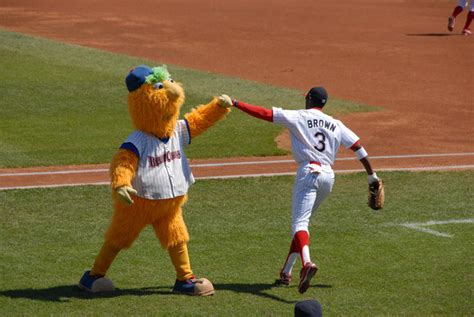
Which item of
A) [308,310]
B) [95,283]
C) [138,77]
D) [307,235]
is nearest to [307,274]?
[307,235]

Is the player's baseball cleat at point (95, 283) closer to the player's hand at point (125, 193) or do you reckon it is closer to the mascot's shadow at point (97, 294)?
the mascot's shadow at point (97, 294)

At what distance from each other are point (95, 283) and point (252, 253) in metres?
2.23

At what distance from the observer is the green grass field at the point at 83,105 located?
1709 cm

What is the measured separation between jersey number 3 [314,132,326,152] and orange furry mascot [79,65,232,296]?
4.31 feet

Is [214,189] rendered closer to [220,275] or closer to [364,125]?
[220,275]

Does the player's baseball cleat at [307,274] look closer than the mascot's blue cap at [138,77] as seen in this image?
Yes

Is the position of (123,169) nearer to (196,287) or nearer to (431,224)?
(196,287)

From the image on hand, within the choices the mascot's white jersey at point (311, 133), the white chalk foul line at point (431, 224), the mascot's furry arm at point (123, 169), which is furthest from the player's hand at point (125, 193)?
the white chalk foul line at point (431, 224)

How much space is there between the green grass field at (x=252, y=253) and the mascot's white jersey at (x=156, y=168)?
103 centimetres

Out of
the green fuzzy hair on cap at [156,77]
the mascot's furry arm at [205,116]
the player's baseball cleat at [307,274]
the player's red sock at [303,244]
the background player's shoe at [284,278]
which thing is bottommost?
the background player's shoe at [284,278]

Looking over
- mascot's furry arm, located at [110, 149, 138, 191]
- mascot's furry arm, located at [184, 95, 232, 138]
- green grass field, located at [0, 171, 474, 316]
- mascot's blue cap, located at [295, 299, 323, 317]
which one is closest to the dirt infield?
green grass field, located at [0, 171, 474, 316]

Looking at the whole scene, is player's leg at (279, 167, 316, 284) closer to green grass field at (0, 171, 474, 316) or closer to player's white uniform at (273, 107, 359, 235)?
player's white uniform at (273, 107, 359, 235)

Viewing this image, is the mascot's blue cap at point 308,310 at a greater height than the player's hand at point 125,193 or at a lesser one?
greater

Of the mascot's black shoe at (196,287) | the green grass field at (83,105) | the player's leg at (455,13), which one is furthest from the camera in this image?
the player's leg at (455,13)
